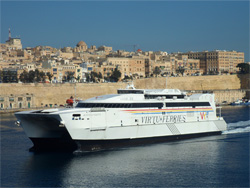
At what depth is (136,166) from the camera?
27453mm

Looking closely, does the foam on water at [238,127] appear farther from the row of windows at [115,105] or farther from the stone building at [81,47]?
the stone building at [81,47]

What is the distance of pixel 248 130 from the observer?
41.8 m

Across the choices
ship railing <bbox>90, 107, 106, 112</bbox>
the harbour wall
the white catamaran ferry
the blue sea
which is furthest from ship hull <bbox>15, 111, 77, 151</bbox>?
the harbour wall

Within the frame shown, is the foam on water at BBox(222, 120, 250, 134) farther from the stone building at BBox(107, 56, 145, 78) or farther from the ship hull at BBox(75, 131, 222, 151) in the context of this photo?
the stone building at BBox(107, 56, 145, 78)

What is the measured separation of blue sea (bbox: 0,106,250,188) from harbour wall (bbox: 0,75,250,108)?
102 feet

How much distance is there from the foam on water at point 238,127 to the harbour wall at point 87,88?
2323 centimetres

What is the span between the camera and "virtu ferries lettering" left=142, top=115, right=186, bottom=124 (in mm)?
33688

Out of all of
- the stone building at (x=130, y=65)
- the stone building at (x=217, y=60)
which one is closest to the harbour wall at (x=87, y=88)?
the stone building at (x=130, y=65)

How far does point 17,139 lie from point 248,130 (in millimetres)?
19463

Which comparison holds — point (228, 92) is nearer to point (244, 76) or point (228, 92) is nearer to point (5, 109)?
point (244, 76)

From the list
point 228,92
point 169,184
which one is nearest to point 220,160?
point 169,184

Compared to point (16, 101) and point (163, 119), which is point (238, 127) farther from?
point (16, 101)

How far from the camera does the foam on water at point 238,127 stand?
41.2 m

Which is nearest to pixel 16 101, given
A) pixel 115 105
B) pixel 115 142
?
pixel 115 105
